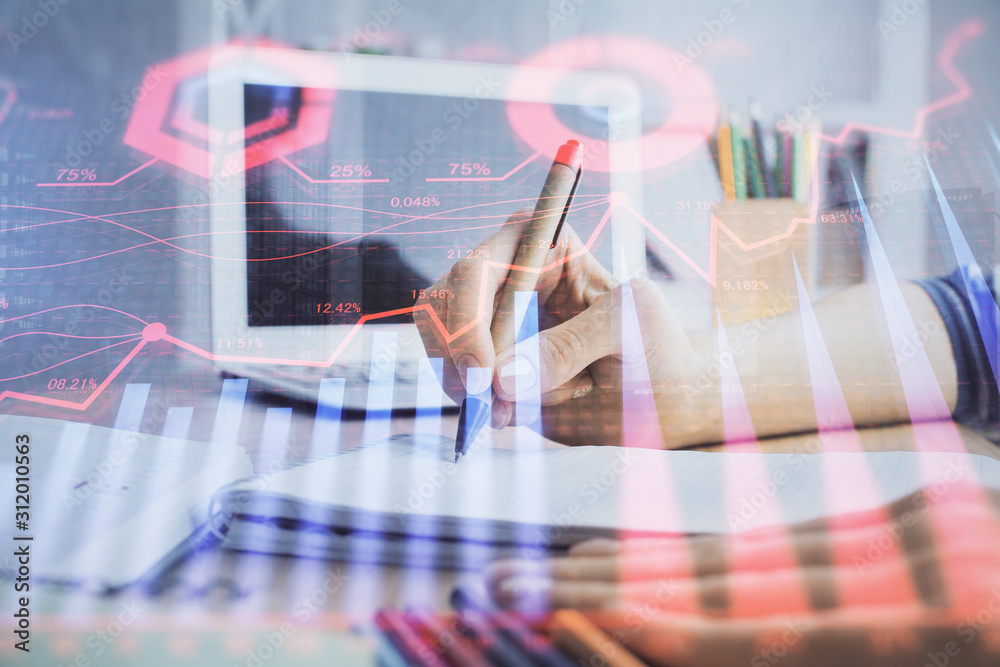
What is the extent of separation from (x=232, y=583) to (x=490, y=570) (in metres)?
0.19

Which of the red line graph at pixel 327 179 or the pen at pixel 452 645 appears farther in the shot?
the red line graph at pixel 327 179

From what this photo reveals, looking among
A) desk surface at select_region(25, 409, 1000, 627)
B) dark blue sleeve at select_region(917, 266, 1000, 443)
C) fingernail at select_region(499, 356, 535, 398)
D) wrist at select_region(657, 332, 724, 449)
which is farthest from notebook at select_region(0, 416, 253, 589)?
dark blue sleeve at select_region(917, 266, 1000, 443)

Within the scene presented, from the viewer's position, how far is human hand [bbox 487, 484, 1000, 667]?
32 centimetres

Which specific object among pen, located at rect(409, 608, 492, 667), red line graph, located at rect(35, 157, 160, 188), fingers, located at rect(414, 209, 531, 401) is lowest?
pen, located at rect(409, 608, 492, 667)

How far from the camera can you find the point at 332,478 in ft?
1.33

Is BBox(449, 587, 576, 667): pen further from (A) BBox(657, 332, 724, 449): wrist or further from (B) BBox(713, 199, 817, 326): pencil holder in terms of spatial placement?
(B) BBox(713, 199, 817, 326): pencil holder

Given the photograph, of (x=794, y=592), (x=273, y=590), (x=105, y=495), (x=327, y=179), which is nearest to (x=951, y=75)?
(x=794, y=592)

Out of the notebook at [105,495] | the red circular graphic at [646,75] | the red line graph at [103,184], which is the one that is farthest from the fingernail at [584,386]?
the red line graph at [103,184]

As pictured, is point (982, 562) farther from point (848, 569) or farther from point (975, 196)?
point (975, 196)

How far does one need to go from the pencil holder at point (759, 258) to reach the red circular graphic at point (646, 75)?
86mm

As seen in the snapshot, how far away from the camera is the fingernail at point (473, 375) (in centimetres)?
46

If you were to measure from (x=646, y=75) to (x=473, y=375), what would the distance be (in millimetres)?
363

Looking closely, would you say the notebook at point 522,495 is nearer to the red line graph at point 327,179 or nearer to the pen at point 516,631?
the pen at point 516,631

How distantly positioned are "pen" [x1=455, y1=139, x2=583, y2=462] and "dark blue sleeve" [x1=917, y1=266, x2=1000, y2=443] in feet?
1.28
